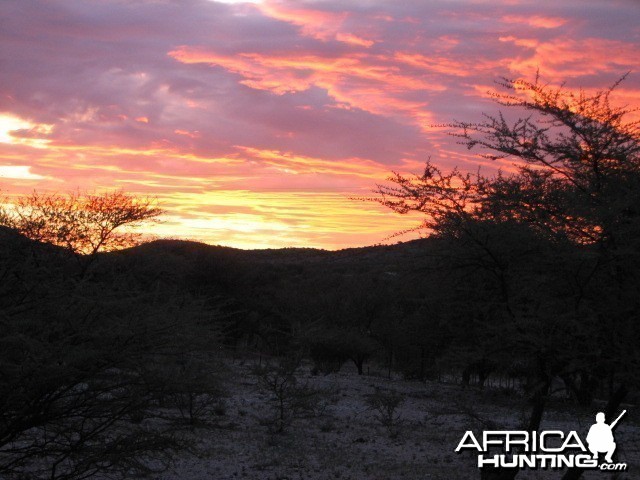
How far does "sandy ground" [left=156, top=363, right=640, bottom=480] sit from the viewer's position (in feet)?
51.0

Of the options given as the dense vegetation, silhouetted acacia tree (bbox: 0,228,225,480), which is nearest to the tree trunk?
the dense vegetation

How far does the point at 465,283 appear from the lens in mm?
12141

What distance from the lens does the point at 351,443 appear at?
19.7 meters

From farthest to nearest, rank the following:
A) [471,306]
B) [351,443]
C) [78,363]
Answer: [351,443], [471,306], [78,363]

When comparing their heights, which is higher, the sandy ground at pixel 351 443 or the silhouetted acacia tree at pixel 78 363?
the silhouetted acacia tree at pixel 78 363

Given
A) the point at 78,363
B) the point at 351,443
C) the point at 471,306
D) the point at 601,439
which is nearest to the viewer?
the point at 78,363

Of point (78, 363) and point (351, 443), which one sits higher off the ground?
point (78, 363)

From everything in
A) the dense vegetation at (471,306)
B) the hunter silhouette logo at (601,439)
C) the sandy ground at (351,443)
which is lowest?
the sandy ground at (351,443)

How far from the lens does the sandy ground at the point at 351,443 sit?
51.0 ft

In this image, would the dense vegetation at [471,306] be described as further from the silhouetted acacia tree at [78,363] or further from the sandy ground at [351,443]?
the sandy ground at [351,443]

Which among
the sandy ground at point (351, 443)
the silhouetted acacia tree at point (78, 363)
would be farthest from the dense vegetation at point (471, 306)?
the sandy ground at point (351, 443)

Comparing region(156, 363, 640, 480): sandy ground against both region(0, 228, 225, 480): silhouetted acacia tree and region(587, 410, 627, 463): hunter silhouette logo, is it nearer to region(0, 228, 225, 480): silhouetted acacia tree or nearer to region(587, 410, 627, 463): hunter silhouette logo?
region(0, 228, 225, 480): silhouetted acacia tree

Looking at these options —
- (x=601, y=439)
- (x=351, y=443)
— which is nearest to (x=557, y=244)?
(x=601, y=439)

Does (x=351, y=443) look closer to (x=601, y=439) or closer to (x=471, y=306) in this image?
(x=471, y=306)
